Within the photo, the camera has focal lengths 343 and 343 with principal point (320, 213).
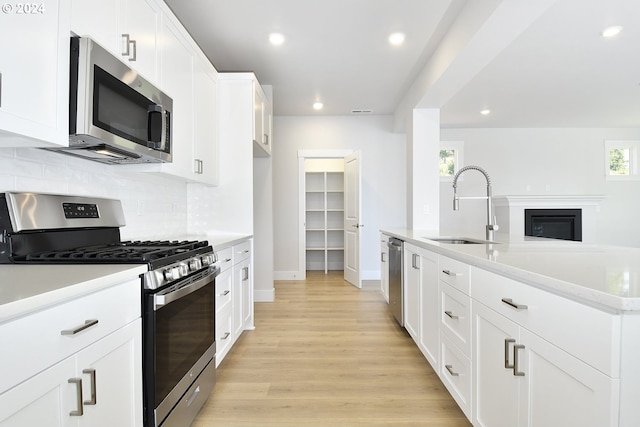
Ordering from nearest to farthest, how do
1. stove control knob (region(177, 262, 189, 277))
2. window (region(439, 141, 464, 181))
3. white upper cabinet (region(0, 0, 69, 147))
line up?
white upper cabinet (region(0, 0, 69, 147)) → stove control knob (region(177, 262, 189, 277)) → window (region(439, 141, 464, 181))

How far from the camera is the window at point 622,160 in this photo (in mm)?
6668

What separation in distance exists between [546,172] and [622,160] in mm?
1510

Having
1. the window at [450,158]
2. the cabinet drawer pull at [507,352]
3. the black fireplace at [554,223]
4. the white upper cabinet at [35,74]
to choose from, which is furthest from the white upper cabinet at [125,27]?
the black fireplace at [554,223]

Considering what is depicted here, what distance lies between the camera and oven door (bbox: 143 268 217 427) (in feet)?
4.28

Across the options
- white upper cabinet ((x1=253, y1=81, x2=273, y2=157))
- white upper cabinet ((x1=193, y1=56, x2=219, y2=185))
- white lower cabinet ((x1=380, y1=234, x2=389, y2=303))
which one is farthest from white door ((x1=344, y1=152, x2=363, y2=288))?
white upper cabinet ((x1=193, y1=56, x2=219, y2=185))

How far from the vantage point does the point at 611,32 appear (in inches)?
120

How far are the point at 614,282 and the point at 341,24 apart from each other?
271cm

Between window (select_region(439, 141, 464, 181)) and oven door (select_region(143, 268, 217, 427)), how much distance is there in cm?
579

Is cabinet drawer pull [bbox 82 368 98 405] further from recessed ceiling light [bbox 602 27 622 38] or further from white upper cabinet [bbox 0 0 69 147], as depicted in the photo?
recessed ceiling light [bbox 602 27 622 38]

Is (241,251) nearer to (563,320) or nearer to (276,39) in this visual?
(276,39)

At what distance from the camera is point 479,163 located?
22.2 feet

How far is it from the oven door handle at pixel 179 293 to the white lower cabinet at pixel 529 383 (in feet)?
4.24

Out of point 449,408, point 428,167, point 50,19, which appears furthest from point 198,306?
point 428,167

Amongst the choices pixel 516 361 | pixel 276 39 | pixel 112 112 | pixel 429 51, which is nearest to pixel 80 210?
pixel 112 112
